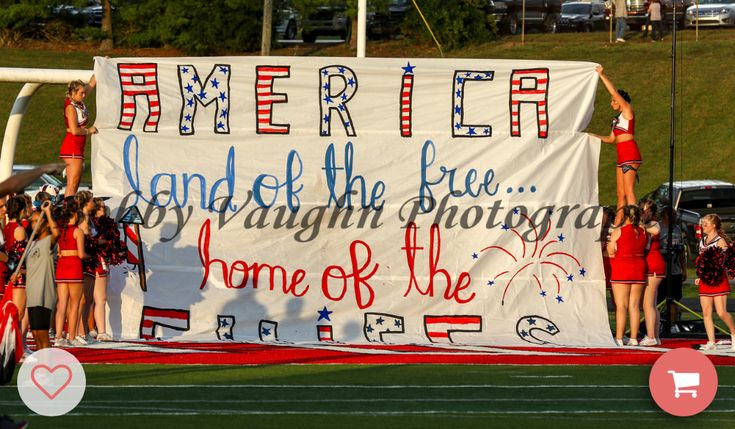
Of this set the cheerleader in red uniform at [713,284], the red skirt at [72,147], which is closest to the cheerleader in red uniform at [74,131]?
the red skirt at [72,147]

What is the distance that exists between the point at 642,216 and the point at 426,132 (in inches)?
94.1

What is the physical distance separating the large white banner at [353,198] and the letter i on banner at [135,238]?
2 cm

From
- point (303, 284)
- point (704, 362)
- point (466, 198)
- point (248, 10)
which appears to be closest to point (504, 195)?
point (466, 198)

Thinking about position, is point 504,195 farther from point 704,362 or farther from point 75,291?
point 75,291

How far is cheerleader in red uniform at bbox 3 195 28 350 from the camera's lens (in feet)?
43.6

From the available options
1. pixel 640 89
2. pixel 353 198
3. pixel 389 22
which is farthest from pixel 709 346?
pixel 389 22

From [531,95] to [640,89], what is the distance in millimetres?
22343

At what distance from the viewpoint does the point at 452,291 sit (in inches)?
583

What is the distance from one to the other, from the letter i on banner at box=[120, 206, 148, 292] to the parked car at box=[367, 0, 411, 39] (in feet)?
92.3

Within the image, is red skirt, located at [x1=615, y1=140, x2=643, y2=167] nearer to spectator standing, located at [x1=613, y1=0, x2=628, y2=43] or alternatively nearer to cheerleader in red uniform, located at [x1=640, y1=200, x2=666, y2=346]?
cheerleader in red uniform, located at [x1=640, y1=200, x2=666, y2=346]

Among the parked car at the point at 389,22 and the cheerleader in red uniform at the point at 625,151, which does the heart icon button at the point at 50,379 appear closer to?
the cheerleader in red uniform at the point at 625,151

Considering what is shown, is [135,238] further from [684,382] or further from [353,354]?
[684,382]

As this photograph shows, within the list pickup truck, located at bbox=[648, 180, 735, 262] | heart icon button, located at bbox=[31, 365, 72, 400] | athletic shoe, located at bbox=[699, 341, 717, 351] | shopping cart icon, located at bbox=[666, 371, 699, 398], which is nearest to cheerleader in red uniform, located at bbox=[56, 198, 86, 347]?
heart icon button, located at bbox=[31, 365, 72, 400]

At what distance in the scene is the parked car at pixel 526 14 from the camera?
140 feet
